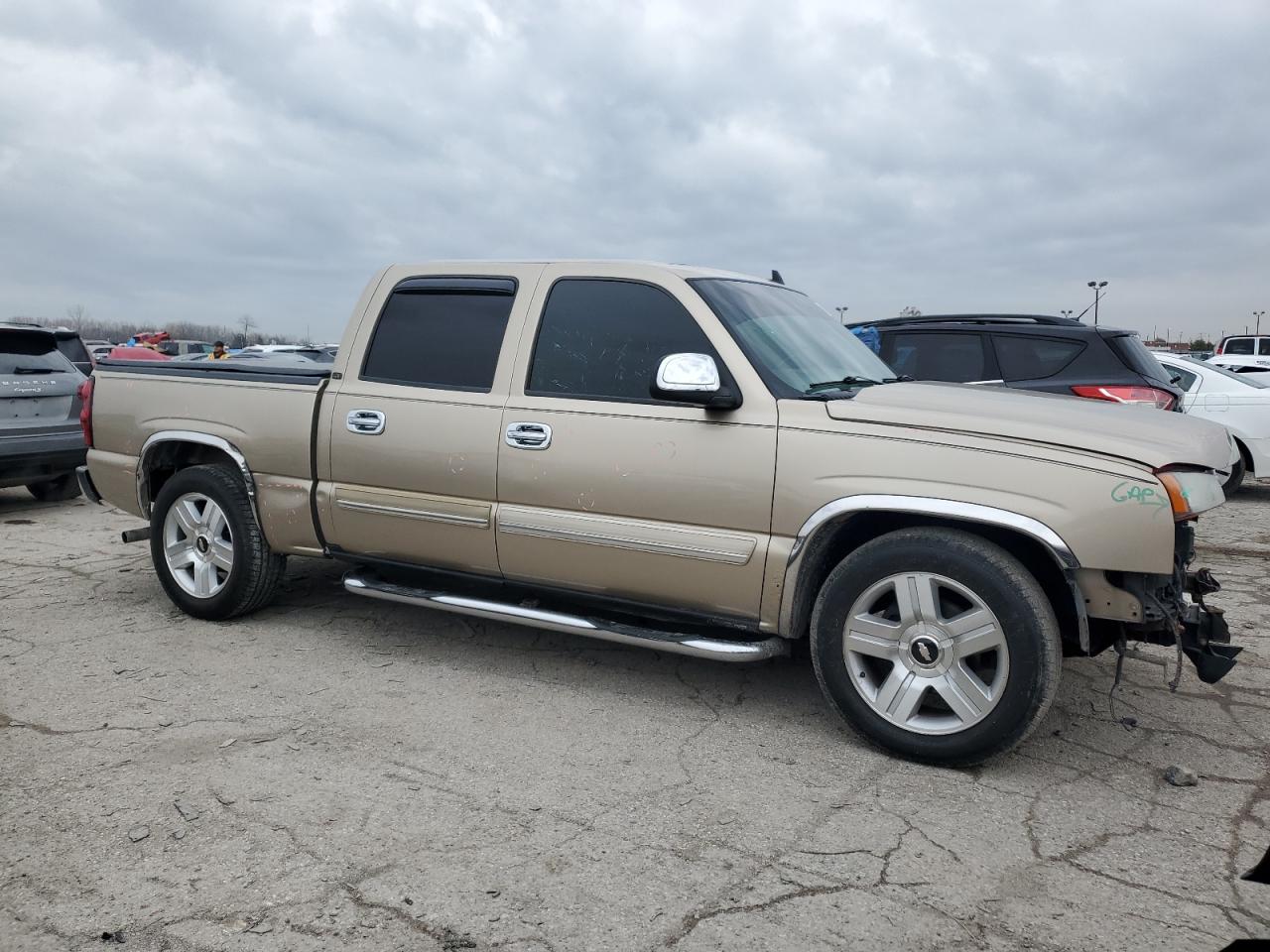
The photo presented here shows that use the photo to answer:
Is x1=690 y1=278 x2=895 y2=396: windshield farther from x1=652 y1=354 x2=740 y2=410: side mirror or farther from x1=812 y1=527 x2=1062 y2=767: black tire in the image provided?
x1=812 y1=527 x2=1062 y2=767: black tire

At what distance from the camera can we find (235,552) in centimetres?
507

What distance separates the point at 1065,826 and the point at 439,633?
312cm

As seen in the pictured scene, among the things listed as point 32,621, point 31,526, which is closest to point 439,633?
point 32,621

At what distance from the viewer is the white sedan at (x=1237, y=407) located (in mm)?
9898

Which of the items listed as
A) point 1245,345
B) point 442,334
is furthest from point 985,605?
point 1245,345

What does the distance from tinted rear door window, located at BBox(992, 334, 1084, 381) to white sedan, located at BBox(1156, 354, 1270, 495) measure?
2814mm

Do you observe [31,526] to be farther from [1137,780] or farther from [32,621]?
[1137,780]

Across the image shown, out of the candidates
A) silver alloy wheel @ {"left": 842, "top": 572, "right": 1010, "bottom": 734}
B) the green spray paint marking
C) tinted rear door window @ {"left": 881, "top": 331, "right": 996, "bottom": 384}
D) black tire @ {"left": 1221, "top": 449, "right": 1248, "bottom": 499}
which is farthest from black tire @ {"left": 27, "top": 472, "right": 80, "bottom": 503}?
black tire @ {"left": 1221, "top": 449, "right": 1248, "bottom": 499}

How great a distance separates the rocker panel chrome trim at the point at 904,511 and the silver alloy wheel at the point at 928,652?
0.79 ft

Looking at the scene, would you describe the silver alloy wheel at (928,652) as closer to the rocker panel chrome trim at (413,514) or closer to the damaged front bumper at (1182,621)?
the damaged front bumper at (1182,621)

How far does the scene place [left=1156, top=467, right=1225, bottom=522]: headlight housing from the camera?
3193 millimetres

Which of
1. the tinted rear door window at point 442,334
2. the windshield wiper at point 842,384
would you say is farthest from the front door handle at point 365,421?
the windshield wiper at point 842,384

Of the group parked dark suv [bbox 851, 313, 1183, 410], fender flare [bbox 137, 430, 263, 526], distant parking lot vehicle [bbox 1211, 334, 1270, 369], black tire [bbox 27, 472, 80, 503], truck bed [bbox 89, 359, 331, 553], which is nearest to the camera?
truck bed [bbox 89, 359, 331, 553]

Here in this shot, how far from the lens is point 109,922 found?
253 cm
